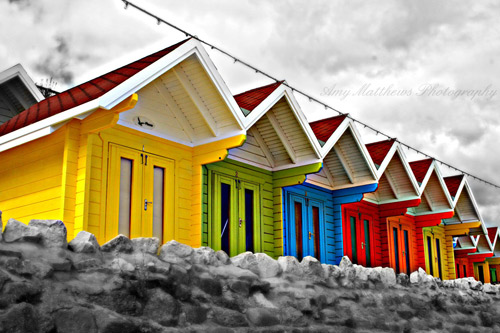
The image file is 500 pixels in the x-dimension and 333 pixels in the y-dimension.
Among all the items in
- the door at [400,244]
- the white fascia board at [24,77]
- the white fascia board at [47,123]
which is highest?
the white fascia board at [24,77]

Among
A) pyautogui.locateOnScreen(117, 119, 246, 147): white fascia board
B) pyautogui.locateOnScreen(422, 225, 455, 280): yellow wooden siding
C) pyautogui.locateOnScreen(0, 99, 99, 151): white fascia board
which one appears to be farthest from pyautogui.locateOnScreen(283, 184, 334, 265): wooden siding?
pyautogui.locateOnScreen(422, 225, 455, 280): yellow wooden siding

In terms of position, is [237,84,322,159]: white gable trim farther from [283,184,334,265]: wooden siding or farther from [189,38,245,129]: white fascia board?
[283,184,334,265]: wooden siding

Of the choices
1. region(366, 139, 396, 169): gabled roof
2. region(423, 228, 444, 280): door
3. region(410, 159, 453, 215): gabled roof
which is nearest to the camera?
region(366, 139, 396, 169): gabled roof

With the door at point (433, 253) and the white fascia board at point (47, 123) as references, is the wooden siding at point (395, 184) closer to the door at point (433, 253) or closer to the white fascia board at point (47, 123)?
the door at point (433, 253)

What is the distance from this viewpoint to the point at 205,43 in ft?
32.9

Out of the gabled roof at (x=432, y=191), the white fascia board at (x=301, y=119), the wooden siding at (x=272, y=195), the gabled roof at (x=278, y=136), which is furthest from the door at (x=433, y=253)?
the white fascia board at (x=301, y=119)

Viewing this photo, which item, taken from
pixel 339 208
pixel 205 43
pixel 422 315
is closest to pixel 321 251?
pixel 339 208

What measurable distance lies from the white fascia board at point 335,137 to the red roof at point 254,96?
1.68m

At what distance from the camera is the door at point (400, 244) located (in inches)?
669

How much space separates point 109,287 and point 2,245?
118 cm

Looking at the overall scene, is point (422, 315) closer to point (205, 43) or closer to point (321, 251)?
point (321, 251)

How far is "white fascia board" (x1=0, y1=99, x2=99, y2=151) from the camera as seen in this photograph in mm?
8562

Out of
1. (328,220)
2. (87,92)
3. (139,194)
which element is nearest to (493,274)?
(328,220)

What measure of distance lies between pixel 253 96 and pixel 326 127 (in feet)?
8.49
